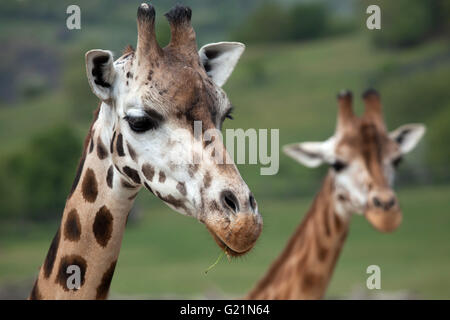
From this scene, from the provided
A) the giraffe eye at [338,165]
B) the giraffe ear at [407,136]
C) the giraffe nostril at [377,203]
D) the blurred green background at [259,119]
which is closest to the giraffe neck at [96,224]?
the giraffe nostril at [377,203]

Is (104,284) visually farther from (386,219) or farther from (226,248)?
(386,219)

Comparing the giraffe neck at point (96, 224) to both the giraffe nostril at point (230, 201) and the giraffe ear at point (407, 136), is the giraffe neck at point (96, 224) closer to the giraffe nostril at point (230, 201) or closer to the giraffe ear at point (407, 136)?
the giraffe nostril at point (230, 201)

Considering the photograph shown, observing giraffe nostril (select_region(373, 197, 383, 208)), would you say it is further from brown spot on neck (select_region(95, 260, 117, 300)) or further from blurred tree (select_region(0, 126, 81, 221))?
blurred tree (select_region(0, 126, 81, 221))

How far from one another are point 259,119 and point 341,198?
19148 millimetres

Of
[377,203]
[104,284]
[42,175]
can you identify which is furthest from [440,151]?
[104,284]

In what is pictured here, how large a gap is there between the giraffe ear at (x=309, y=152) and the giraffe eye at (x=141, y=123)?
4463mm

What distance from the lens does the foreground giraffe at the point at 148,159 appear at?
358 centimetres

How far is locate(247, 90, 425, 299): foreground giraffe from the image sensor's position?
6.74m

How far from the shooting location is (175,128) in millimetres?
3766

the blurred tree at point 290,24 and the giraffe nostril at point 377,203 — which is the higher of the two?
the blurred tree at point 290,24

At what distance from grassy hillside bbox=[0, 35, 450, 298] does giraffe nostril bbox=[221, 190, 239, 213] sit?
9.63 m

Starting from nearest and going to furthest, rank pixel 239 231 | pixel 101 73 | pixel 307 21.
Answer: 1. pixel 239 231
2. pixel 101 73
3. pixel 307 21

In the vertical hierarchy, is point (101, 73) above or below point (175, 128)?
above
